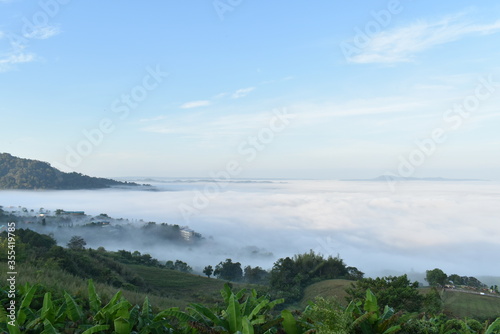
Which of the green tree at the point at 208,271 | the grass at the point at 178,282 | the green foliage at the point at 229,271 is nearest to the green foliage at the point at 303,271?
the grass at the point at 178,282

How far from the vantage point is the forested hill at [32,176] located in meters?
74.2

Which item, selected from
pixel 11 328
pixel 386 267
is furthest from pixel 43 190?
pixel 11 328

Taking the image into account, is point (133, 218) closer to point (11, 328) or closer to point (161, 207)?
point (161, 207)

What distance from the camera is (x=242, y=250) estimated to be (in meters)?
68.5

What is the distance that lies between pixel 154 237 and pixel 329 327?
73.5m

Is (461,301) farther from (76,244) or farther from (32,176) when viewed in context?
(32,176)

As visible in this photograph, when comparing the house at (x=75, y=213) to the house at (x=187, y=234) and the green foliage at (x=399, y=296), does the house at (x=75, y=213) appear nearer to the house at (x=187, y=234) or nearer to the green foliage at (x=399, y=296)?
the house at (x=187, y=234)

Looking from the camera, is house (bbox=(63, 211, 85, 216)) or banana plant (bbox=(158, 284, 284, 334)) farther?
house (bbox=(63, 211, 85, 216))

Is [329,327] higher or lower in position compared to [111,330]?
higher

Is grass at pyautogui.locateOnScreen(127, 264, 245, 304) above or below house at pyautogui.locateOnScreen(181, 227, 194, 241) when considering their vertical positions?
below

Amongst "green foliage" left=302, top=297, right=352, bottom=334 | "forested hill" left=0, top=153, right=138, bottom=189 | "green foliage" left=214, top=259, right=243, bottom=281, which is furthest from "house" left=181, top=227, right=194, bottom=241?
"green foliage" left=302, top=297, right=352, bottom=334

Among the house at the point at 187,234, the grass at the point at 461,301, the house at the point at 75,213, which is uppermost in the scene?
the grass at the point at 461,301

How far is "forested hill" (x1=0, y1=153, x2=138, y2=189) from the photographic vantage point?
244ft

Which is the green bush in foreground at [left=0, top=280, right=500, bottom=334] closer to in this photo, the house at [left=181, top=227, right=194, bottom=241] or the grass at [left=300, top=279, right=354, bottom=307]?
the grass at [left=300, top=279, right=354, bottom=307]
